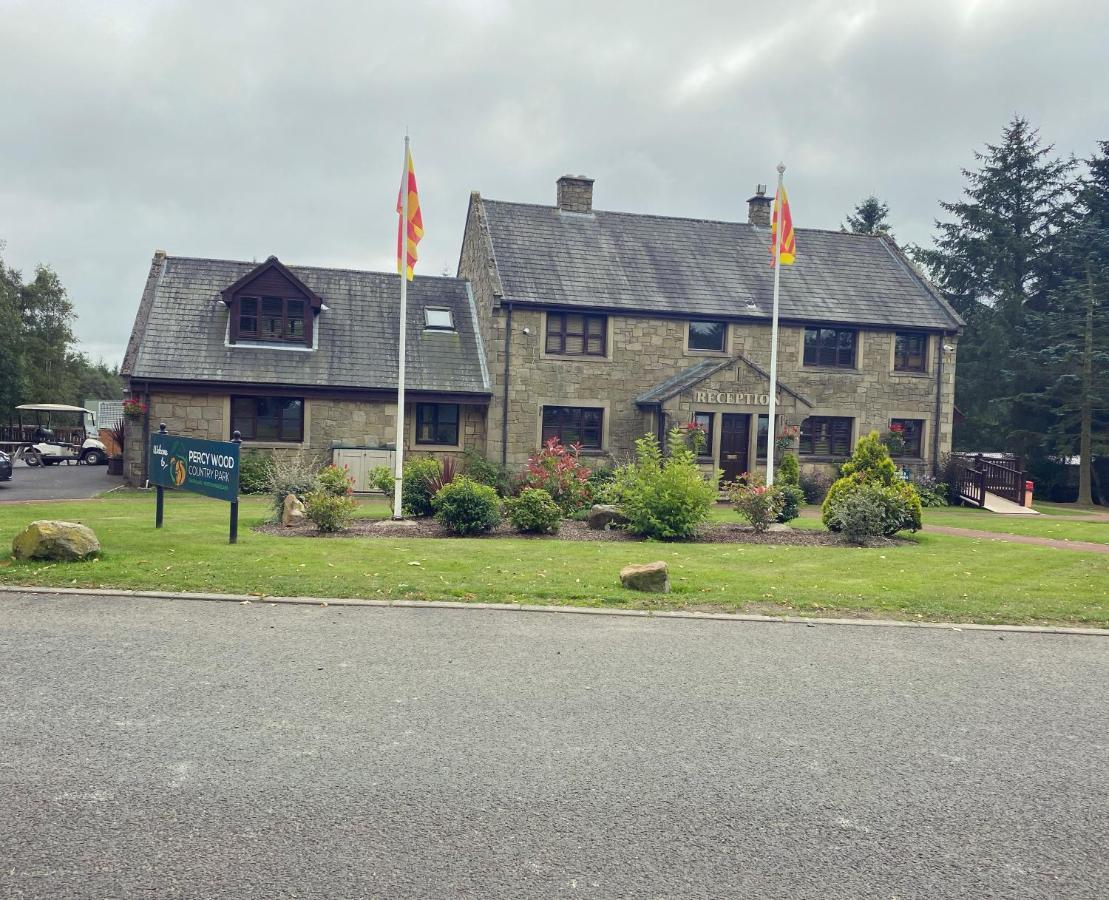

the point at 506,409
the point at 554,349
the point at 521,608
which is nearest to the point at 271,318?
the point at 506,409

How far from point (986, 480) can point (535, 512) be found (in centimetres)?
1762

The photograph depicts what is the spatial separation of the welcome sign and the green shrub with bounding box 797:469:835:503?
1807cm

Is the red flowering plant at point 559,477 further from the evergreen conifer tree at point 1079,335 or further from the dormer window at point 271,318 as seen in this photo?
the evergreen conifer tree at point 1079,335

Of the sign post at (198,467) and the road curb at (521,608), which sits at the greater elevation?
the sign post at (198,467)

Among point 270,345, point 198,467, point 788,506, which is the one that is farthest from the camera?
point 270,345

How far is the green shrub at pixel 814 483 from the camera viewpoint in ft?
86.2

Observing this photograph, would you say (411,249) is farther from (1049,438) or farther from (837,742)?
(1049,438)

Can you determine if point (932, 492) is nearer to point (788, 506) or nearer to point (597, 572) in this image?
point (788, 506)

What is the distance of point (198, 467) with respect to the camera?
12.8 metres

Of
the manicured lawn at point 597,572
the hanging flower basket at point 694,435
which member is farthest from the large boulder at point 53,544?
the hanging flower basket at point 694,435

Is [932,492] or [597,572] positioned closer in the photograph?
[597,572]

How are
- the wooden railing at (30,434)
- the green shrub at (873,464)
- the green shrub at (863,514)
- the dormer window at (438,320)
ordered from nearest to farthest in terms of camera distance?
the green shrub at (863,514)
the green shrub at (873,464)
the dormer window at (438,320)
the wooden railing at (30,434)

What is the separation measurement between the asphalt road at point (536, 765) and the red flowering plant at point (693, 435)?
17.0 metres

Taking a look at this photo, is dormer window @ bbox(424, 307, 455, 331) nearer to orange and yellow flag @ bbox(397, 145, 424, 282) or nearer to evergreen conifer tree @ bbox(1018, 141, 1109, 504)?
orange and yellow flag @ bbox(397, 145, 424, 282)
